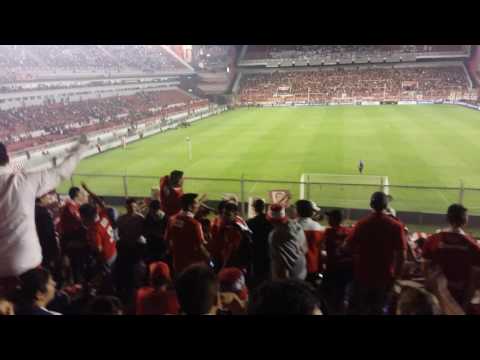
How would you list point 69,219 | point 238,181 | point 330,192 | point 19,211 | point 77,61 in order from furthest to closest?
1. point 77,61
2. point 238,181
3. point 330,192
4. point 69,219
5. point 19,211

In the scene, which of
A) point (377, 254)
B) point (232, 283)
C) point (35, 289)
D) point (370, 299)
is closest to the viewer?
point (35, 289)

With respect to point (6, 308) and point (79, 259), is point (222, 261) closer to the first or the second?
point (79, 259)

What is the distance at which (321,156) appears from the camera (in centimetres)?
1677

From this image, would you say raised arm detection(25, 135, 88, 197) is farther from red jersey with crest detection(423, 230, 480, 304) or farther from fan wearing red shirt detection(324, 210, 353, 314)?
red jersey with crest detection(423, 230, 480, 304)

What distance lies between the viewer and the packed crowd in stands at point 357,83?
131ft

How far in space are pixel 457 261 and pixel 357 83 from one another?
4195 centimetres

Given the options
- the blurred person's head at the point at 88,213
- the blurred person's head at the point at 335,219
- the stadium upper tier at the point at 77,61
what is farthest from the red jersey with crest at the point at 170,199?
the stadium upper tier at the point at 77,61

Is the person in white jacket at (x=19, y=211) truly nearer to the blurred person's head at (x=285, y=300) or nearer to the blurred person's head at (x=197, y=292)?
the blurred person's head at (x=197, y=292)

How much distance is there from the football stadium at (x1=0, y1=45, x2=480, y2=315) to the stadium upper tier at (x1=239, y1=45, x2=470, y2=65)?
0.25 meters

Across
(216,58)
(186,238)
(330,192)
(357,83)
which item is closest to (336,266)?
(186,238)

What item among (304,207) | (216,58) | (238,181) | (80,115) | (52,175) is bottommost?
(238,181)

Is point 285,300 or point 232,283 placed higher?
point 285,300

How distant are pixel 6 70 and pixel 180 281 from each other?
27.8 metres

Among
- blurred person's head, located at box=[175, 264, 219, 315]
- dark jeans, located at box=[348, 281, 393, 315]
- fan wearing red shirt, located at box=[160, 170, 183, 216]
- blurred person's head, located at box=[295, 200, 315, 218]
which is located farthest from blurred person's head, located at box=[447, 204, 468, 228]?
fan wearing red shirt, located at box=[160, 170, 183, 216]
